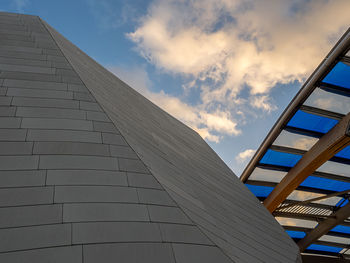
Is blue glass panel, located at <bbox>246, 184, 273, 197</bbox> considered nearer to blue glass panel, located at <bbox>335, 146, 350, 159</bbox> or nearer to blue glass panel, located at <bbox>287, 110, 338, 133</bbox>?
blue glass panel, located at <bbox>335, 146, 350, 159</bbox>

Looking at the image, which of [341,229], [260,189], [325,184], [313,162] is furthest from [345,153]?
[341,229]

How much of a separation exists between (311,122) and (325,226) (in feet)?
33.3

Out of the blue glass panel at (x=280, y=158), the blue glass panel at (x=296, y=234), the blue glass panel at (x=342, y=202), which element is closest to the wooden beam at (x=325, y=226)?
the blue glass panel at (x=342, y=202)

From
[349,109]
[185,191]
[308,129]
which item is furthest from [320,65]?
[185,191]

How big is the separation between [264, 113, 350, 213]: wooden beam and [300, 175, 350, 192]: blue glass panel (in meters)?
0.92

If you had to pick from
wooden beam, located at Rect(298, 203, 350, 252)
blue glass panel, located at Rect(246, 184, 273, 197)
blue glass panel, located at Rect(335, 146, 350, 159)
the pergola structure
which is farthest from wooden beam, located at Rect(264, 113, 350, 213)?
wooden beam, located at Rect(298, 203, 350, 252)

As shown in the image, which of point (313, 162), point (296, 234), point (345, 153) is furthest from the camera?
point (296, 234)

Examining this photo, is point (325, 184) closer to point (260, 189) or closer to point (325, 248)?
point (260, 189)

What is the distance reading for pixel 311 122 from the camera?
48.1 ft

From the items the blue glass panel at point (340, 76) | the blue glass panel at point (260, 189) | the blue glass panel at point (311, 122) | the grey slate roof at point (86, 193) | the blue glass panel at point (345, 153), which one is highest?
the blue glass panel at point (340, 76)

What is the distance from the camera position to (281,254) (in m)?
5.81

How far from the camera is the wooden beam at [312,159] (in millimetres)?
13766

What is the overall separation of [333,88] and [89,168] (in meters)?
13.0

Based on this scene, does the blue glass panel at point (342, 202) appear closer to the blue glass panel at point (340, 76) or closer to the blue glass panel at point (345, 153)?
the blue glass panel at point (345, 153)
